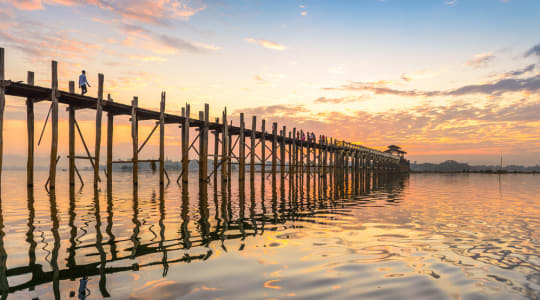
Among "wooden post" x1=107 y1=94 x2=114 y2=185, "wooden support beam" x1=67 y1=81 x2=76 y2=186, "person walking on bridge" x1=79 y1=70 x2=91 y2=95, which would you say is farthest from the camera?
"wooden post" x1=107 y1=94 x2=114 y2=185

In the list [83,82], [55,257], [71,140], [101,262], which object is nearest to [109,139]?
[71,140]

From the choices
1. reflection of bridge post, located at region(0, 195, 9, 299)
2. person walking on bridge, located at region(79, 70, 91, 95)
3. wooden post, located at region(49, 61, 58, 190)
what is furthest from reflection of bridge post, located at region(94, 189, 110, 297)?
person walking on bridge, located at region(79, 70, 91, 95)

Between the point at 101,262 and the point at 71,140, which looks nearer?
the point at 101,262

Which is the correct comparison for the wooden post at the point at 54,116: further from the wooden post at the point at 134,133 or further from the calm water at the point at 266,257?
the calm water at the point at 266,257

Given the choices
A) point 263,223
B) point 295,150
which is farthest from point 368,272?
point 295,150

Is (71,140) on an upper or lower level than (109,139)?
lower

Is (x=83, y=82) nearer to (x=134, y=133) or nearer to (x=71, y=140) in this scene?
(x=71, y=140)

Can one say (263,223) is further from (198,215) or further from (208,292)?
(208,292)

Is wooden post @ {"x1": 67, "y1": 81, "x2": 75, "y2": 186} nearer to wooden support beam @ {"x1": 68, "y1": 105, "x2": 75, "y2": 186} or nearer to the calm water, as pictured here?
wooden support beam @ {"x1": 68, "y1": 105, "x2": 75, "y2": 186}

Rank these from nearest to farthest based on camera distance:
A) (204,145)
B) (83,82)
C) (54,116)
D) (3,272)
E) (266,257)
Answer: (3,272) → (266,257) → (54,116) → (83,82) → (204,145)

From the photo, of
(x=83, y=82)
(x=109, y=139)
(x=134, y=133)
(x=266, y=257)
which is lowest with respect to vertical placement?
(x=266, y=257)

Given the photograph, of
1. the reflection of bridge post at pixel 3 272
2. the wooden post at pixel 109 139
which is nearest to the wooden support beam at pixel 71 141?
the wooden post at pixel 109 139

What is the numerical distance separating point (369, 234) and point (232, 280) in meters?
4.66

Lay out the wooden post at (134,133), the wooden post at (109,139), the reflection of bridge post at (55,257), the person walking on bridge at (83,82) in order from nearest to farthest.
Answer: the reflection of bridge post at (55,257)
the person walking on bridge at (83,82)
the wooden post at (109,139)
the wooden post at (134,133)
